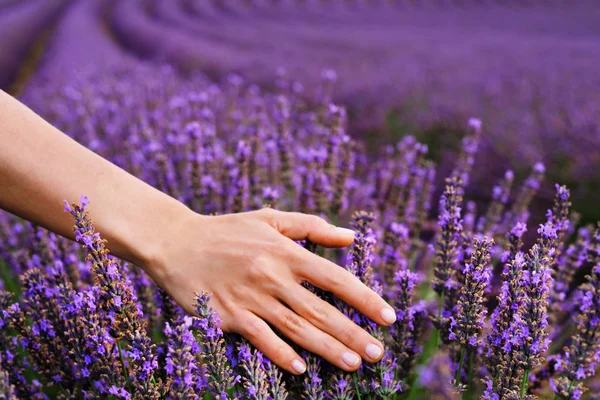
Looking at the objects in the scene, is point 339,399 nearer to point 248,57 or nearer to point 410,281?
point 410,281

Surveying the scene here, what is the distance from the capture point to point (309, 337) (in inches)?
43.2

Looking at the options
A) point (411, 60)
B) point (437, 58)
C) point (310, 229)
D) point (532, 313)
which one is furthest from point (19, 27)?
point (532, 313)

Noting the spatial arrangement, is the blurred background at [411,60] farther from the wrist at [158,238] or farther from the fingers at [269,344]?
the fingers at [269,344]

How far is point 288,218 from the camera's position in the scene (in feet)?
4.02

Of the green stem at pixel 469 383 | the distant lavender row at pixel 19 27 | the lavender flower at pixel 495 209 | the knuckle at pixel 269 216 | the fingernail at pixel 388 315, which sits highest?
the distant lavender row at pixel 19 27

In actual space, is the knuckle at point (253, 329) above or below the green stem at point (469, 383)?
above

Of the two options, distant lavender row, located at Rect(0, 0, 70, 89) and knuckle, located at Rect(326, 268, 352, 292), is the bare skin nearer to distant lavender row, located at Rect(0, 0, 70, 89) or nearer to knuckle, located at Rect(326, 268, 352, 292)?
knuckle, located at Rect(326, 268, 352, 292)

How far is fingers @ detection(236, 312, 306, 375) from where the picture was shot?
3.55ft

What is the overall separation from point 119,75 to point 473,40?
3.77 metres

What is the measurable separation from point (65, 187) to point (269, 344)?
1.86ft

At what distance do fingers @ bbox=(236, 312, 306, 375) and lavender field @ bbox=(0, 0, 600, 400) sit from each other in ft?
0.08

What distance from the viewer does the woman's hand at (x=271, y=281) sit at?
3.54 ft

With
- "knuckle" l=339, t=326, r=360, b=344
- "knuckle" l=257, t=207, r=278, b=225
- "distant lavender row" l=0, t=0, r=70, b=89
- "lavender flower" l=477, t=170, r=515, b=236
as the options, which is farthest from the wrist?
"distant lavender row" l=0, t=0, r=70, b=89

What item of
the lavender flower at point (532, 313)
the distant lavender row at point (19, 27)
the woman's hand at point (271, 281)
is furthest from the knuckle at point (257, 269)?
the distant lavender row at point (19, 27)
